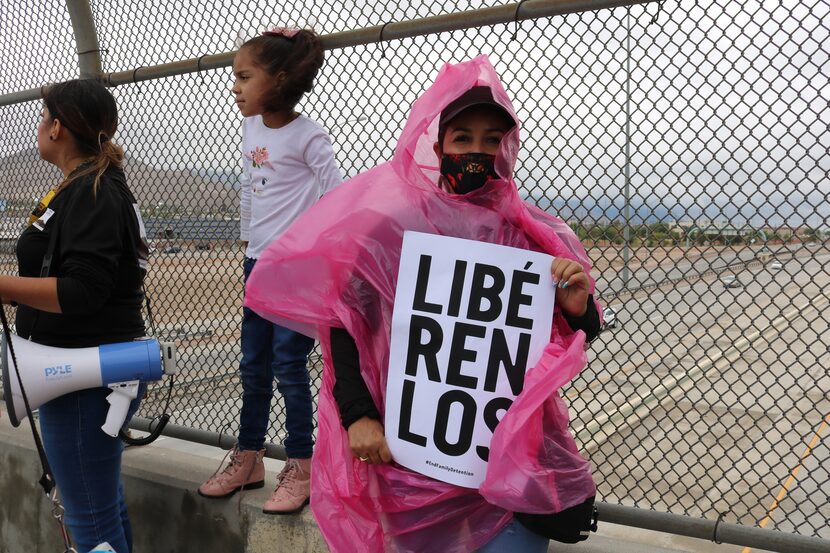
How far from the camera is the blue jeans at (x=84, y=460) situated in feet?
8.12

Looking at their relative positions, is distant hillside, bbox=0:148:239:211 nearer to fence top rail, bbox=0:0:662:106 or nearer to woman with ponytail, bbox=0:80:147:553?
fence top rail, bbox=0:0:662:106

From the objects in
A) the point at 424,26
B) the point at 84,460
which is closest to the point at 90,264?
the point at 84,460

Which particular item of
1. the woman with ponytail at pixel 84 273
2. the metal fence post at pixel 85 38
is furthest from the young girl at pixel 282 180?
the metal fence post at pixel 85 38

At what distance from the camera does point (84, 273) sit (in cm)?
230

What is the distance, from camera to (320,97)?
307 cm

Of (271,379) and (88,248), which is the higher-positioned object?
(88,248)

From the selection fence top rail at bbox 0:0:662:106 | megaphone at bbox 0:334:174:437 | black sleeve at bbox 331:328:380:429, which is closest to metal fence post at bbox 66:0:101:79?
fence top rail at bbox 0:0:662:106

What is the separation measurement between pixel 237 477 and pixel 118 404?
78 centimetres

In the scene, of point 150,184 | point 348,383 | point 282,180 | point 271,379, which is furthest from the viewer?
point 150,184

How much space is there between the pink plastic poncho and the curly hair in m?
0.97

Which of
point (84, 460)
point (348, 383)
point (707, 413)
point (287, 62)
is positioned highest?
point (287, 62)

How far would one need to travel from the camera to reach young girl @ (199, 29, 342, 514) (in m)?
2.83

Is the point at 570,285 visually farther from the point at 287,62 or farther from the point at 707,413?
the point at 707,413

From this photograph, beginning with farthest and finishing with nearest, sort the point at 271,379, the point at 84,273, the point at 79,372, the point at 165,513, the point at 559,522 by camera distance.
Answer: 1. the point at 165,513
2. the point at 271,379
3. the point at 79,372
4. the point at 84,273
5. the point at 559,522
